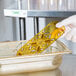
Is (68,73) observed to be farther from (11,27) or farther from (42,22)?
(11,27)

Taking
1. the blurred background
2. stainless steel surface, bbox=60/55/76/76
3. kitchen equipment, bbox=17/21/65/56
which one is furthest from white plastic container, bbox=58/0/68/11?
→ kitchen equipment, bbox=17/21/65/56

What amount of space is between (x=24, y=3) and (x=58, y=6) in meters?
0.46

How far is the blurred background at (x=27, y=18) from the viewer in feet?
3.83

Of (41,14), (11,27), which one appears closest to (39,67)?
(41,14)

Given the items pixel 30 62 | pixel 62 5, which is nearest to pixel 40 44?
pixel 30 62

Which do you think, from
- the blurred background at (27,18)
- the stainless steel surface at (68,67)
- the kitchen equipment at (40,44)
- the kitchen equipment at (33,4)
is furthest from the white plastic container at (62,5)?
the kitchen equipment at (40,44)

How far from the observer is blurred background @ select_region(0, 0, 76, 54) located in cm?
117

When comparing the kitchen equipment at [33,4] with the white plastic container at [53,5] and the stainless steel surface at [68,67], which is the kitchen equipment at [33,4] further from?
the stainless steel surface at [68,67]

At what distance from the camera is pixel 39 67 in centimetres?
32

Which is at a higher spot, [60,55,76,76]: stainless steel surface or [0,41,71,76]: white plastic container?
[0,41,71,76]: white plastic container

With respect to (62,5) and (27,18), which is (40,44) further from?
(27,18)

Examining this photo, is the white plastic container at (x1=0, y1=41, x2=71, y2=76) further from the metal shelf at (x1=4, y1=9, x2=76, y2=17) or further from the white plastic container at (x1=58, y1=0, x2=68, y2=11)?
the white plastic container at (x1=58, y1=0, x2=68, y2=11)

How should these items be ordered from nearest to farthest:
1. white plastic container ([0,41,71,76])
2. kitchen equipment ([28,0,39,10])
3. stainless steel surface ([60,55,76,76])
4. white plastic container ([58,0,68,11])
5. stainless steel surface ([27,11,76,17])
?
1. white plastic container ([0,41,71,76])
2. stainless steel surface ([60,55,76,76])
3. stainless steel surface ([27,11,76,17])
4. white plastic container ([58,0,68,11])
5. kitchen equipment ([28,0,39,10])

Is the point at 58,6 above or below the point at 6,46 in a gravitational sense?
above
